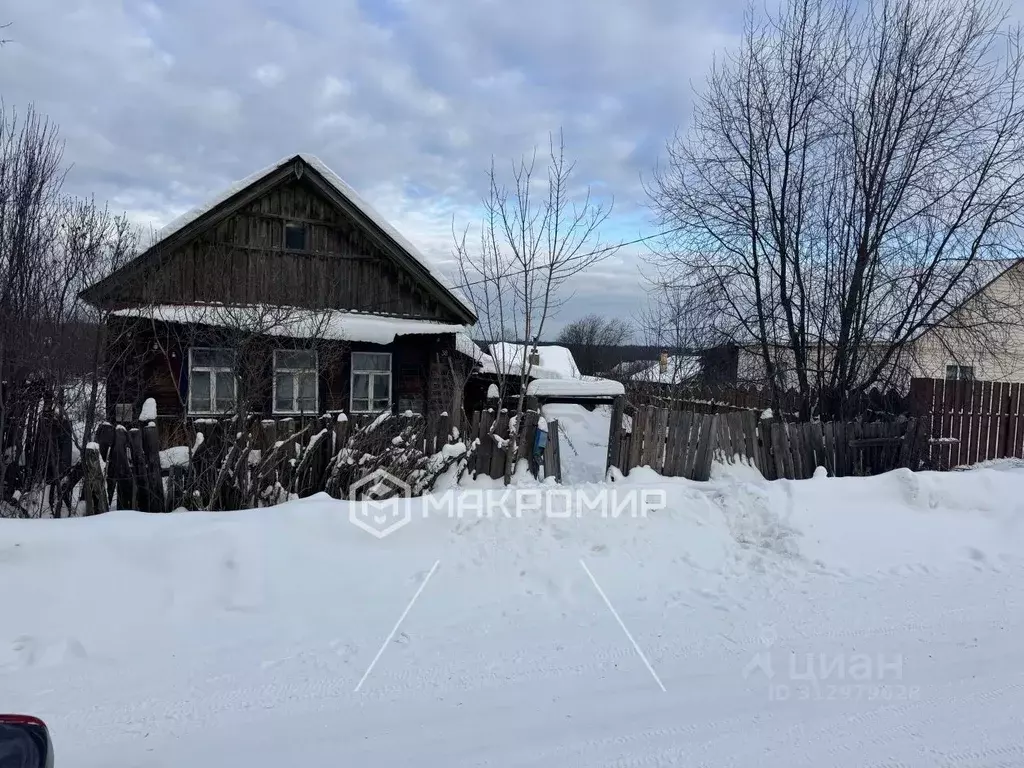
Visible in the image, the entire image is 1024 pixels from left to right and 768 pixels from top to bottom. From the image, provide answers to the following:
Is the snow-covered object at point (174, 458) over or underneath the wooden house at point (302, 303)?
underneath

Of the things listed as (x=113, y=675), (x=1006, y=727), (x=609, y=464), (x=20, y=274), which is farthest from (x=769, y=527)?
(x=20, y=274)

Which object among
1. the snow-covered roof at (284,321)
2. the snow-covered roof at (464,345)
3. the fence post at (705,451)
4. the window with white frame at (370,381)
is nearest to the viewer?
the fence post at (705,451)

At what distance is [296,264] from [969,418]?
12503 mm

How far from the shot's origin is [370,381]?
13789mm

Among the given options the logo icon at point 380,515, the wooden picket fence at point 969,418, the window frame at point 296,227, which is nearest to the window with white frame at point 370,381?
the window frame at point 296,227

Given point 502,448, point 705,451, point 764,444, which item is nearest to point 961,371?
point 764,444

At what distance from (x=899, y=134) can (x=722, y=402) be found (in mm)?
6377

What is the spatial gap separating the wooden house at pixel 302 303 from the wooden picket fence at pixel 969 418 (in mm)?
7406

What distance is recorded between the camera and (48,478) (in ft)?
19.4

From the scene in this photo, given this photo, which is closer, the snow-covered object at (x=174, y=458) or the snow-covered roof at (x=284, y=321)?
the snow-covered object at (x=174, y=458)

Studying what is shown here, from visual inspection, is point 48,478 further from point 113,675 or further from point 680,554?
point 680,554

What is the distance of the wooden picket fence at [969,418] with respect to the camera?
31.4ft

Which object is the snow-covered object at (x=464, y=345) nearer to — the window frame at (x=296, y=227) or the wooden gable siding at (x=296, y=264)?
the wooden gable siding at (x=296, y=264)

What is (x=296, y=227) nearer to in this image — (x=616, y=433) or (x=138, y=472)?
(x=138, y=472)
